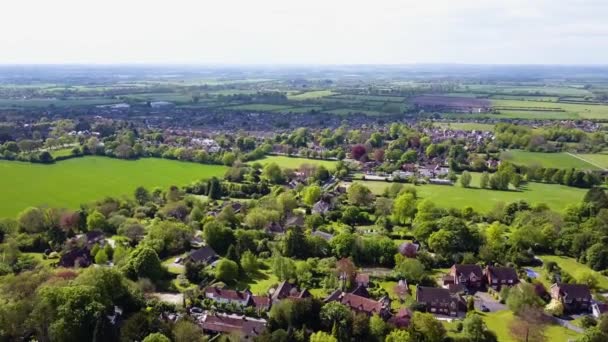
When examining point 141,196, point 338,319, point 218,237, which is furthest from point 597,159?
point 141,196

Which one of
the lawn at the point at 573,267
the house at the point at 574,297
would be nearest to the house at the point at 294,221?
the lawn at the point at 573,267

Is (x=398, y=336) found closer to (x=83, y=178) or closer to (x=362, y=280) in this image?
(x=362, y=280)

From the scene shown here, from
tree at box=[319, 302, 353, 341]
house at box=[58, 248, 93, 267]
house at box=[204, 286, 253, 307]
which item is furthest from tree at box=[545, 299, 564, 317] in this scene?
house at box=[58, 248, 93, 267]

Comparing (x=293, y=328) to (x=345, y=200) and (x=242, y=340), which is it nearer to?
(x=242, y=340)

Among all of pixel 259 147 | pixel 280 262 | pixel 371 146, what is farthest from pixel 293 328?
pixel 371 146

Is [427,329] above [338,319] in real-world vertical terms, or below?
below

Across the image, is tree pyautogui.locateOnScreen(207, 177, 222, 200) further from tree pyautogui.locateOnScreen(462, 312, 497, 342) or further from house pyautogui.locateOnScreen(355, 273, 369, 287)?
tree pyautogui.locateOnScreen(462, 312, 497, 342)
